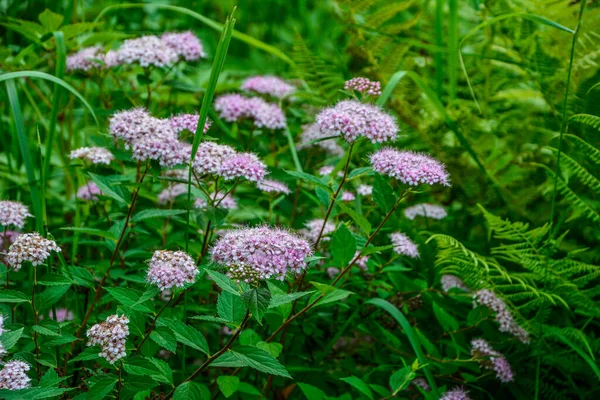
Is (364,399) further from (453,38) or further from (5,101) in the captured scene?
(5,101)

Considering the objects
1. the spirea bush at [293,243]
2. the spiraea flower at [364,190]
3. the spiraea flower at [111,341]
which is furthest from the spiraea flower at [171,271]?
the spiraea flower at [364,190]

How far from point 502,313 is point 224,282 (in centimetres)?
95

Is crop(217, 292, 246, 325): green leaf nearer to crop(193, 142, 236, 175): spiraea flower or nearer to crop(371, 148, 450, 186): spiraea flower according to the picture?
crop(193, 142, 236, 175): spiraea flower

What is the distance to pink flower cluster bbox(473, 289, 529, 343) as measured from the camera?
1.94 m

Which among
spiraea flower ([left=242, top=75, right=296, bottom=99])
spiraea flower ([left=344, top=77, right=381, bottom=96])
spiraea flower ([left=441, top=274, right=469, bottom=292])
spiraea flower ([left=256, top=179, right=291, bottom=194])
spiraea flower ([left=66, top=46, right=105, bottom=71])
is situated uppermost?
spiraea flower ([left=242, top=75, right=296, bottom=99])

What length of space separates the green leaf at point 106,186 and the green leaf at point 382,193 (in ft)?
2.11

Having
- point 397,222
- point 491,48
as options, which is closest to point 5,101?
point 397,222

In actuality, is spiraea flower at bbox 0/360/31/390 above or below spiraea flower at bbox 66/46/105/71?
below

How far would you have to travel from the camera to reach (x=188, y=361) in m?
2.21

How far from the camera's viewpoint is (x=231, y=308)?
146 cm

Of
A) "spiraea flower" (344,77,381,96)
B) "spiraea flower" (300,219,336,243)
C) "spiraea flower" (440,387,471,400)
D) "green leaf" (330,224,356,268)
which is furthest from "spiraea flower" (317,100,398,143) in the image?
"spiraea flower" (440,387,471,400)

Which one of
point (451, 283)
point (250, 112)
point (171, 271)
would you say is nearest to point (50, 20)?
point (250, 112)

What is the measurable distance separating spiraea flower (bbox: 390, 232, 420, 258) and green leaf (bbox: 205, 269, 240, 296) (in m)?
0.72

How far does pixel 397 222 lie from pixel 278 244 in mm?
852
